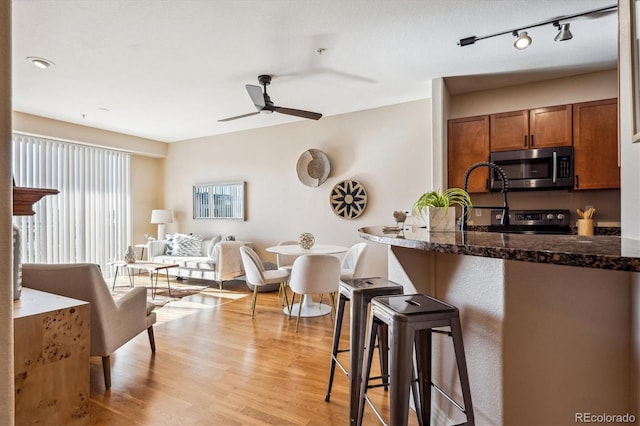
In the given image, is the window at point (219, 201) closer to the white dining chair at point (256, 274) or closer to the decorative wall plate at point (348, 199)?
the decorative wall plate at point (348, 199)

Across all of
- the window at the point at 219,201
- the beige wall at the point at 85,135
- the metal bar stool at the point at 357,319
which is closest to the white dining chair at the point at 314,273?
the metal bar stool at the point at 357,319

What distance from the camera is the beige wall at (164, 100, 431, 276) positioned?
4.42m

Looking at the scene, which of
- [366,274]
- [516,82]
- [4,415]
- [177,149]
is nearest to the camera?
[4,415]

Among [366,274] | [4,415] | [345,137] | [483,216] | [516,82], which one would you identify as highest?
[516,82]

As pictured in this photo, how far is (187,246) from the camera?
5.75m

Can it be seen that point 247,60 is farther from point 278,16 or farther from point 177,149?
point 177,149

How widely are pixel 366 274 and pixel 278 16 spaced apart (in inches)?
130

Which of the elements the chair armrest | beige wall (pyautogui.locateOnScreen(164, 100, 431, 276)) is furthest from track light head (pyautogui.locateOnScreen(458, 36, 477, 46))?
the chair armrest

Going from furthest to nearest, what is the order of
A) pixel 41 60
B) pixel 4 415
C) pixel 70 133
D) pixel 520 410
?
pixel 70 133
pixel 41 60
pixel 520 410
pixel 4 415

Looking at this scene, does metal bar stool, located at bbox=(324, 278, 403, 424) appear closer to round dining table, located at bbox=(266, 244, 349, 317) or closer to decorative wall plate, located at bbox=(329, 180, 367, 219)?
round dining table, located at bbox=(266, 244, 349, 317)

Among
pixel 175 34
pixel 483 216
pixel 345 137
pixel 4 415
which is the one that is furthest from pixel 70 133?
pixel 483 216

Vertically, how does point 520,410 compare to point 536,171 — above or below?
below

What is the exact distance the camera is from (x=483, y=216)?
4.04 metres

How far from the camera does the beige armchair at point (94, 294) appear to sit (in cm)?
214
